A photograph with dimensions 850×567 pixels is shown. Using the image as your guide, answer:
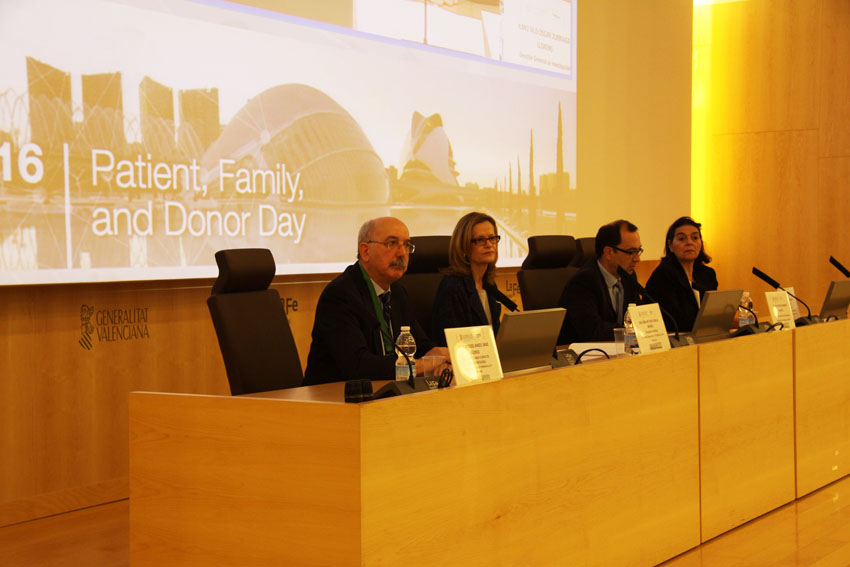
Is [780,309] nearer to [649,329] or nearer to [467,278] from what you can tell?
[649,329]

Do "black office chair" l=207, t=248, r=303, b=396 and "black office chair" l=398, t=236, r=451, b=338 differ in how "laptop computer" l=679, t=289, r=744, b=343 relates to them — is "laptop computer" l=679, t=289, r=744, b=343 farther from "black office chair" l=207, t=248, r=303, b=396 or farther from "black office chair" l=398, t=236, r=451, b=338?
"black office chair" l=207, t=248, r=303, b=396

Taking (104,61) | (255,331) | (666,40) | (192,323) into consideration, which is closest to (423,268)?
(255,331)

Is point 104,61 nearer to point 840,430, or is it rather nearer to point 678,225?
point 678,225

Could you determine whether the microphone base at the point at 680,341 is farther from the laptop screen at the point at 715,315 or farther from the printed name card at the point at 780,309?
the printed name card at the point at 780,309

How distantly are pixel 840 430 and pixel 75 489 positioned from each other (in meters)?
3.08

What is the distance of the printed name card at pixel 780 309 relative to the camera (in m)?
3.70

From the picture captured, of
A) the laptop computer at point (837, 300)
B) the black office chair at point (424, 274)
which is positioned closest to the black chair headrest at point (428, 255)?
the black office chair at point (424, 274)

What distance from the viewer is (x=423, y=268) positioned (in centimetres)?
375

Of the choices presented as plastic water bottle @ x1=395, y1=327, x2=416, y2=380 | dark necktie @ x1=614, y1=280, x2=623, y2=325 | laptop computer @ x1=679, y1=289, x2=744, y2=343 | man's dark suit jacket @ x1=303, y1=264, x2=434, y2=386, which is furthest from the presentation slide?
laptop computer @ x1=679, y1=289, x2=744, y2=343

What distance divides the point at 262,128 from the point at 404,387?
8.09 ft

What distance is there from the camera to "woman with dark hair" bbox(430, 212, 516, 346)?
3.36 meters

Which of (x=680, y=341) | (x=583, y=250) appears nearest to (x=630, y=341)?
(x=680, y=341)

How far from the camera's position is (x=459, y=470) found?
2.14m

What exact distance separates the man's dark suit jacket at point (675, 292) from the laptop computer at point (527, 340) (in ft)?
6.08
